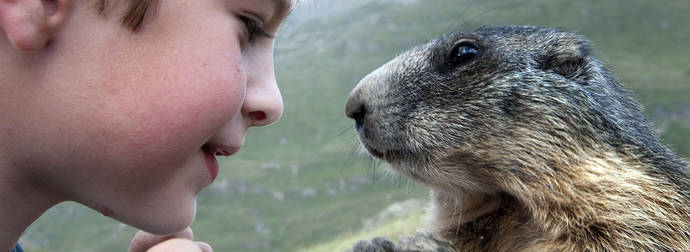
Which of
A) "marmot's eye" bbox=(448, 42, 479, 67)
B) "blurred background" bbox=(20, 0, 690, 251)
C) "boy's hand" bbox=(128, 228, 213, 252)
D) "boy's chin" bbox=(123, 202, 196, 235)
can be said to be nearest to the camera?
"boy's chin" bbox=(123, 202, 196, 235)

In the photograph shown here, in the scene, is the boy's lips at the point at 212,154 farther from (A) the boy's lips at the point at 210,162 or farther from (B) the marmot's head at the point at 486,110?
(B) the marmot's head at the point at 486,110

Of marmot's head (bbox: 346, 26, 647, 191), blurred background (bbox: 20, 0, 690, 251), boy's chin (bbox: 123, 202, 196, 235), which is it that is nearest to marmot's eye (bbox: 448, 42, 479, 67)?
marmot's head (bbox: 346, 26, 647, 191)

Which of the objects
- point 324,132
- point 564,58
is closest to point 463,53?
point 564,58

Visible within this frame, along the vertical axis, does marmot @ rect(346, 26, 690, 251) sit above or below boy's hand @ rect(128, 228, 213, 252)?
above

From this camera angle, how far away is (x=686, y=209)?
2059 mm

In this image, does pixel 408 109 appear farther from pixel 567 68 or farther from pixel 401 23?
pixel 401 23

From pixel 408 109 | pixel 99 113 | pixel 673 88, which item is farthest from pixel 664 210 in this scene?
pixel 673 88

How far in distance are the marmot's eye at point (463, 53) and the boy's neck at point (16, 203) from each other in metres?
1.61

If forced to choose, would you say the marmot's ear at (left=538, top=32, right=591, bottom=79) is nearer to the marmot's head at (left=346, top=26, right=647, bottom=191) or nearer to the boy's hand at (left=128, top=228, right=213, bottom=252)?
the marmot's head at (left=346, top=26, right=647, bottom=191)

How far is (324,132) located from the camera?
154 feet

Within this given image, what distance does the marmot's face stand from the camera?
202cm

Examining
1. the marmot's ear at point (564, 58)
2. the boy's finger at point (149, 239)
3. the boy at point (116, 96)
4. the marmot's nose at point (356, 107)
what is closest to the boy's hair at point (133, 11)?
the boy at point (116, 96)

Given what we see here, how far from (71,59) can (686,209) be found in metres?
2.25

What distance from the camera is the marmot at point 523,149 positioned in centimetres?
192
